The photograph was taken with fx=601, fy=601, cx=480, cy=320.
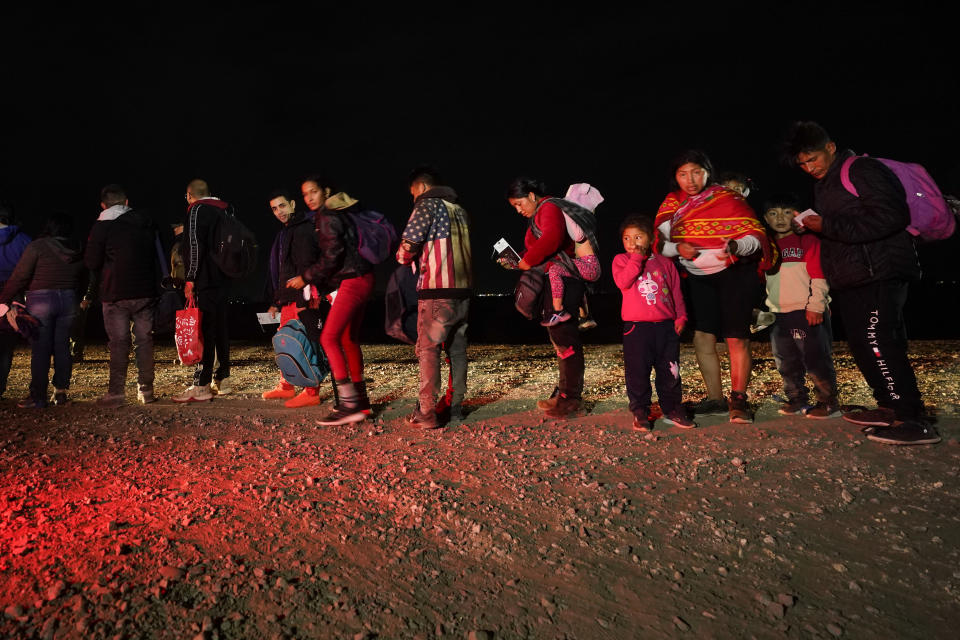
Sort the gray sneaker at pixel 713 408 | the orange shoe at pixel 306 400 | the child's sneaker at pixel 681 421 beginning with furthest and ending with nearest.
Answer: the orange shoe at pixel 306 400 < the gray sneaker at pixel 713 408 < the child's sneaker at pixel 681 421

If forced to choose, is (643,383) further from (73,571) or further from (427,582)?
(73,571)

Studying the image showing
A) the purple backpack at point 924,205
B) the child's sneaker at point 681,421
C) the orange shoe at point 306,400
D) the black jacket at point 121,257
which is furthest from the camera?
the black jacket at point 121,257

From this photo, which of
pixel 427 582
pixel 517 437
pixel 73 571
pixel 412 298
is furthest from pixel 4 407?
pixel 427 582

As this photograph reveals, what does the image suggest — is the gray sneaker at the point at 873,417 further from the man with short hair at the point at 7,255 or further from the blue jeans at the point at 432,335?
the man with short hair at the point at 7,255

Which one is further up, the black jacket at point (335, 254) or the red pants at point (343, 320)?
the black jacket at point (335, 254)

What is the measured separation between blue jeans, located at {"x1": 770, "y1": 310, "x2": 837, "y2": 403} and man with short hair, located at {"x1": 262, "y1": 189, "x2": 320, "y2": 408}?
155 inches

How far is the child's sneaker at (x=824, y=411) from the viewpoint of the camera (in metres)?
4.60

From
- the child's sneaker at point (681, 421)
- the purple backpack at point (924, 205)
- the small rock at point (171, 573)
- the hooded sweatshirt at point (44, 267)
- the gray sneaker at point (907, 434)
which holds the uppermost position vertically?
the hooded sweatshirt at point (44, 267)

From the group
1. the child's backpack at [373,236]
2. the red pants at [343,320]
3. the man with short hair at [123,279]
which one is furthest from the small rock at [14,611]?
the man with short hair at [123,279]

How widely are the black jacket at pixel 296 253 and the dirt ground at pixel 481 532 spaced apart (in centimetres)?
122

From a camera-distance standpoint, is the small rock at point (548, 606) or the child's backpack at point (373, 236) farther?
the child's backpack at point (373, 236)

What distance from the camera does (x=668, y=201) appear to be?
4789 mm

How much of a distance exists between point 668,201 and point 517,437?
7.31 ft

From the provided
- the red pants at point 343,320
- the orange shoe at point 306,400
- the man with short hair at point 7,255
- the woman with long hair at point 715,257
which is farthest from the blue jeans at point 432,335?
the man with short hair at point 7,255
